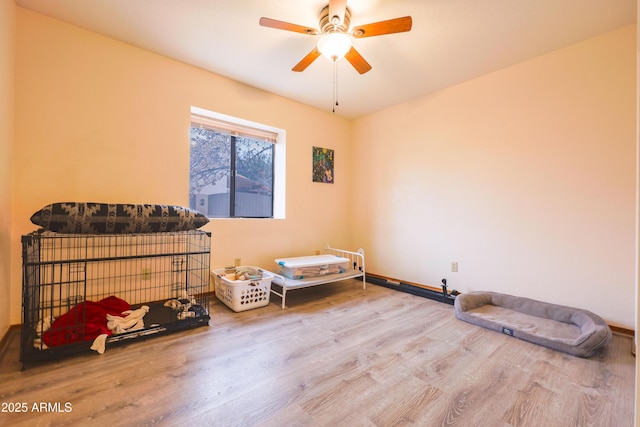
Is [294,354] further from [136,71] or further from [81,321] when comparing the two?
[136,71]

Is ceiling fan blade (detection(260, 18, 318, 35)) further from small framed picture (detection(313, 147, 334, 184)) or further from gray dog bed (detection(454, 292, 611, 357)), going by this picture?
gray dog bed (detection(454, 292, 611, 357))

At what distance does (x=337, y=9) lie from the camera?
1.74 m

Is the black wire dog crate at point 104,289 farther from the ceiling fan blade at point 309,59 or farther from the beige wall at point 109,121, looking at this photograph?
the ceiling fan blade at point 309,59

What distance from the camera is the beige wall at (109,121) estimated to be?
2045 millimetres

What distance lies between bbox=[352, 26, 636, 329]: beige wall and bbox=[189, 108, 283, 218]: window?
1.78 metres

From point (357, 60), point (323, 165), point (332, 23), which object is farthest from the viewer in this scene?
point (323, 165)

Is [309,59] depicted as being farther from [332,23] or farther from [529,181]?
[529,181]

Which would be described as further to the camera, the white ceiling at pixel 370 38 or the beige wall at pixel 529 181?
the beige wall at pixel 529 181

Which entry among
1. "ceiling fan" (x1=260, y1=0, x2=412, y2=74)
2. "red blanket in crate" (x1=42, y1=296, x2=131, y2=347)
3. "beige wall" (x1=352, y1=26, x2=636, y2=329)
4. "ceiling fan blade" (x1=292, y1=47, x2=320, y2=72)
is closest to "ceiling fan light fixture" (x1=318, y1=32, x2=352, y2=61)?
"ceiling fan" (x1=260, y1=0, x2=412, y2=74)

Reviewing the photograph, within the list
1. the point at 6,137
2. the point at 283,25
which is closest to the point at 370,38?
the point at 283,25

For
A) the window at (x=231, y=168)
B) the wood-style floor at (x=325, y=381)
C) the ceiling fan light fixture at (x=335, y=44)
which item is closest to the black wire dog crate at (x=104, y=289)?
the wood-style floor at (x=325, y=381)

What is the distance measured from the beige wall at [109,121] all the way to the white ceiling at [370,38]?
17 cm

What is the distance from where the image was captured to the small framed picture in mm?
3863

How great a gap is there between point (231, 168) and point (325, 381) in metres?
2.68
